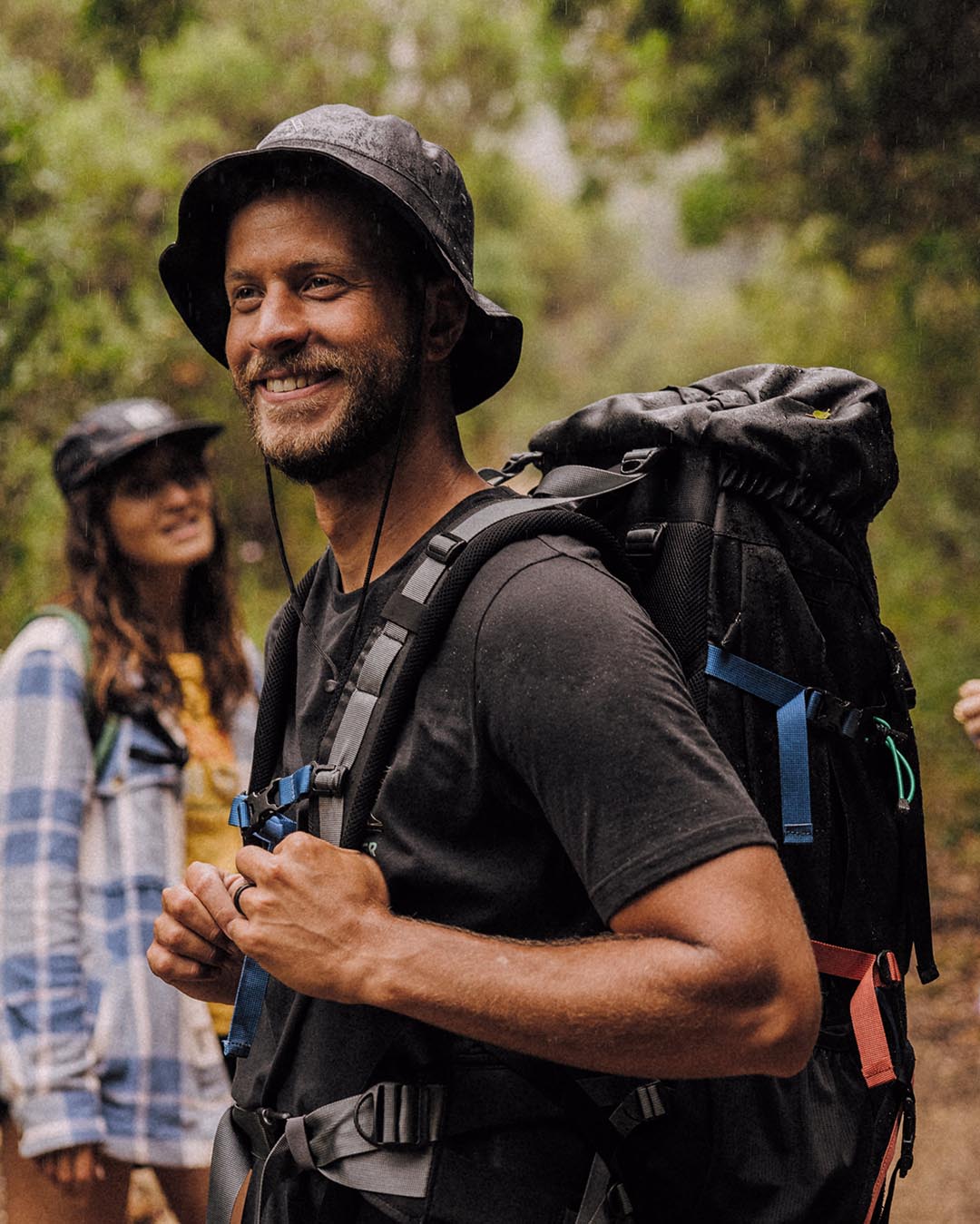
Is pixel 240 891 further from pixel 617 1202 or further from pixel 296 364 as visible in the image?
pixel 296 364

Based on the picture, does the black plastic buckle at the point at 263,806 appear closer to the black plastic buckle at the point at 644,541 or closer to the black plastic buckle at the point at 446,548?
the black plastic buckle at the point at 446,548

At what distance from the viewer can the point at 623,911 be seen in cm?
159

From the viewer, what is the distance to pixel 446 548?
1.87m

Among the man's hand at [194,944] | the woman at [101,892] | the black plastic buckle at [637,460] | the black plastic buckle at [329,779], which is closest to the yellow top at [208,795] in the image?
the woman at [101,892]

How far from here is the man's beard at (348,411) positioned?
6.86 ft

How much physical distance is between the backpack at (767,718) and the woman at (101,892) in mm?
1425

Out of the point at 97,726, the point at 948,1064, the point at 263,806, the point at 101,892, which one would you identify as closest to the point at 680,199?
the point at 948,1064

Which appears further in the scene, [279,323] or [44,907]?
[44,907]

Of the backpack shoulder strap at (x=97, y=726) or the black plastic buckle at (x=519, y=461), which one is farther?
the backpack shoulder strap at (x=97, y=726)

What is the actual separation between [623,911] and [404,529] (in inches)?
30.8

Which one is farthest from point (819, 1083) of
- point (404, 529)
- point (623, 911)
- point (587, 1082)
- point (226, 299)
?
point (226, 299)

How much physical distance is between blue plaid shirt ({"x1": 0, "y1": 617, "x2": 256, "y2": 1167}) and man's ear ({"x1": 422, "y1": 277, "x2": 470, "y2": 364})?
5.44 feet

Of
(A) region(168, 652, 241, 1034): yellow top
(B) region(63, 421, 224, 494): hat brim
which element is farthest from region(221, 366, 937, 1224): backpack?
(B) region(63, 421, 224, 494): hat brim

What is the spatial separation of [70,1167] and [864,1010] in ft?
6.77
